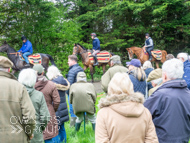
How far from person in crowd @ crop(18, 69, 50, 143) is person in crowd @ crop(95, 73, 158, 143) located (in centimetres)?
129

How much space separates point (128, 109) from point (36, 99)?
1535 mm

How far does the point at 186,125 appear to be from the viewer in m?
2.28

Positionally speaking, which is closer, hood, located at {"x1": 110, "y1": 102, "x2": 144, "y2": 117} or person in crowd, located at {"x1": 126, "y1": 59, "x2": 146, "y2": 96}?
hood, located at {"x1": 110, "y1": 102, "x2": 144, "y2": 117}

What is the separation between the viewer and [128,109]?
187 cm

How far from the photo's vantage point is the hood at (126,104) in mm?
1870

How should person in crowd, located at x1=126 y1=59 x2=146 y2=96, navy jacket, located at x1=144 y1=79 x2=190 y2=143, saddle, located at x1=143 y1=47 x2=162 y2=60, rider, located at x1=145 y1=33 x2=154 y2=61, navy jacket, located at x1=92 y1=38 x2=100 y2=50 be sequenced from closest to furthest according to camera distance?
1. navy jacket, located at x1=144 y1=79 x2=190 y2=143
2. person in crowd, located at x1=126 y1=59 x2=146 y2=96
3. navy jacket, located at x1=92 y1=38 x2=100 y2=50
4. rider, located at x1=145 y1=33 x2=154 y2=61
5. saddle, located at x1=143 y1=47 x2=162 y2=60

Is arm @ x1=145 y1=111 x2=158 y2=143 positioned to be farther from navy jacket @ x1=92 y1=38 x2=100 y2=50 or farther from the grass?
navy jacket @ x1=92 y1=38 x2=100 y2=50

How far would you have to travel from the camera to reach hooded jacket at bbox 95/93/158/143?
1.88m

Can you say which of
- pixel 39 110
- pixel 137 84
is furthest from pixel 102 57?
pixel 39 110

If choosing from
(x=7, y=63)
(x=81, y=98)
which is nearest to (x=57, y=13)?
(x=81, y=98)

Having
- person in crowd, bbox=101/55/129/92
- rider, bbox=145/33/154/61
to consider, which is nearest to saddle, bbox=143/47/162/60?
rider, bbox=145/33/154/61

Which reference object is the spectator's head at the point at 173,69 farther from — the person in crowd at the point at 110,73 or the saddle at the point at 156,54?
the saddle at the point at 156,54

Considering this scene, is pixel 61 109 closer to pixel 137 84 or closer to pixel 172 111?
pixel 137 84

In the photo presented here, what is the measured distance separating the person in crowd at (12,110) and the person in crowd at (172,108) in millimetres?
1376
